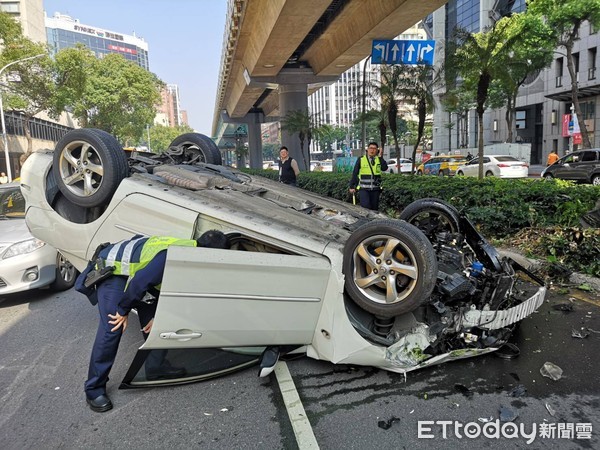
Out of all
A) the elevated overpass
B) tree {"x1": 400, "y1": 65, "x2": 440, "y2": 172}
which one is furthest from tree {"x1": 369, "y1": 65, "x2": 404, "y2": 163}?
the elevated overpass

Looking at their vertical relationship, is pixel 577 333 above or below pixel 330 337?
below

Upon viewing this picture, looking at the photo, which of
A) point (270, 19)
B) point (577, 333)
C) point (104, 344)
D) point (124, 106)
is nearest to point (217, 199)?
point (104, 344)

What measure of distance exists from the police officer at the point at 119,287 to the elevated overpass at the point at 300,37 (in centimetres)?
1059

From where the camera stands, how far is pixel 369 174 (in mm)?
7355

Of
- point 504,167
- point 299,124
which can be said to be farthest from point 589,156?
point 299,124

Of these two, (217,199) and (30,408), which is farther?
(217,199)

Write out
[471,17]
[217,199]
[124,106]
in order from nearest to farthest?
[217,199]
[124,106]
[471,17]

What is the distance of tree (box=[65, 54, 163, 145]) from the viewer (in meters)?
35.0

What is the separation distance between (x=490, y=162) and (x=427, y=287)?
2210 centimetres

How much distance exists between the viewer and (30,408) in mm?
3035

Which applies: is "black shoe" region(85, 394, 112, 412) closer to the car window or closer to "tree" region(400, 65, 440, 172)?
"tree" region(400, 65, 440, 172)

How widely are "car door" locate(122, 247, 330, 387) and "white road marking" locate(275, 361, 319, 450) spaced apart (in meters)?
0.32

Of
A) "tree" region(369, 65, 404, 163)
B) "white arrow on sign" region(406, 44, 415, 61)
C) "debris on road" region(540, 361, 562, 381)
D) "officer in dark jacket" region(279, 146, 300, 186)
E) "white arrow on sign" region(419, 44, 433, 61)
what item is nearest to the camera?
"debris on road" region(540, 361, 562, 381)

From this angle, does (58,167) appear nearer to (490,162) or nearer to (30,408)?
(30,408)
